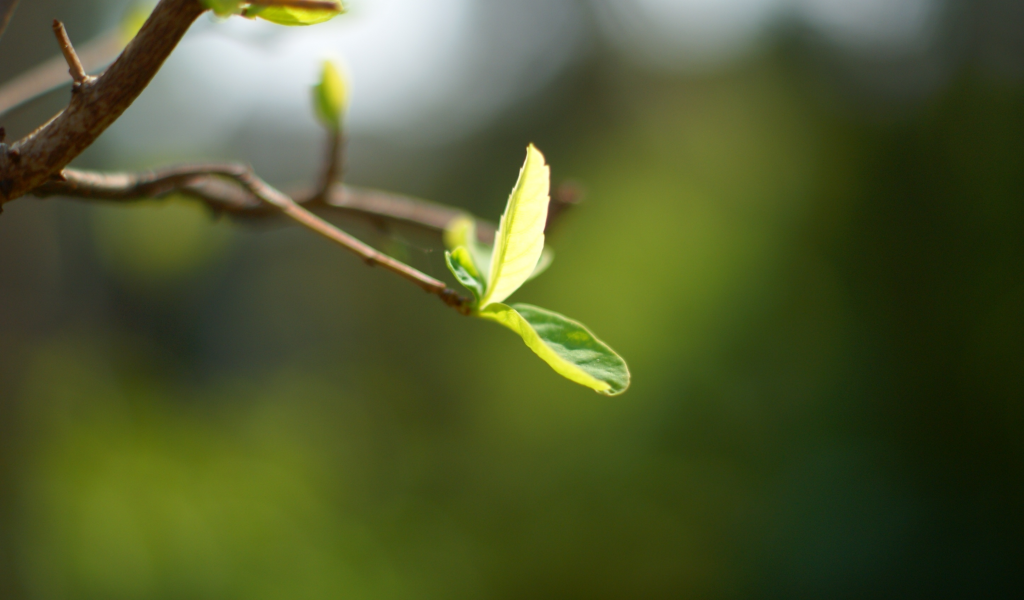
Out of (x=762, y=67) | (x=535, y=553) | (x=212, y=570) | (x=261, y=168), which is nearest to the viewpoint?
(x=212, y=570)

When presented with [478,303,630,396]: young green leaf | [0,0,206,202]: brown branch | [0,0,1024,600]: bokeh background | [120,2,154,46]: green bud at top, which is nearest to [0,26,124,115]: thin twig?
[120,2,154,46]: green bud at top

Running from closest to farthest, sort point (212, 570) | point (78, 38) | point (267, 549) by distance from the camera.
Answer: point (212, 570), point (267, 549), point (78, 38)

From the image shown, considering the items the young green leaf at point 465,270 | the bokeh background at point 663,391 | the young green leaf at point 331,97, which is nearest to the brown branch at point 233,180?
the young green leaf at point 465,270

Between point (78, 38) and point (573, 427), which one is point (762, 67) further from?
point (78, 38)

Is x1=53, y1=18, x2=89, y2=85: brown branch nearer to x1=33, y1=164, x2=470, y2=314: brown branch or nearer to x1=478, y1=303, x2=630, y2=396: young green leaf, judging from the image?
x1=33, y1=164, x2=470, y2=314: brown branch

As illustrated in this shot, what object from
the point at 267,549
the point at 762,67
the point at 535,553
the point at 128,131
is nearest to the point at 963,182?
the point at 762,67

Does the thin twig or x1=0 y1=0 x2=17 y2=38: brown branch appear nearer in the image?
x1=0 y1=0 x2=17 y2=38: brown branch

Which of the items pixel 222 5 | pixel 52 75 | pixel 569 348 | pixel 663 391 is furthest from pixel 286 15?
pixel 663 391

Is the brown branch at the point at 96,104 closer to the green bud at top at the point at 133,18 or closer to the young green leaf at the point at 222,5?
the young green leaf at the point at 222,5
